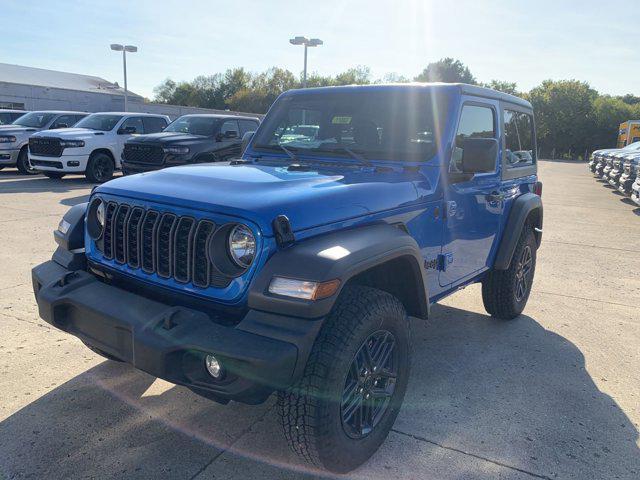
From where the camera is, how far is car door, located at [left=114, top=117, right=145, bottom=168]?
42.9 feet

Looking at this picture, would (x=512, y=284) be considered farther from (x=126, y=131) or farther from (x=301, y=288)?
(x=126, y=131)

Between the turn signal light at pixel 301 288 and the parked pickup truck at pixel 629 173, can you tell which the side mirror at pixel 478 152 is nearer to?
the turn signal light at pixel 301 288

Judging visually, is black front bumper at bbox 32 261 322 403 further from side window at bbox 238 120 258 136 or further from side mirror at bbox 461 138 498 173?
side window at bbox 238 120 258 136

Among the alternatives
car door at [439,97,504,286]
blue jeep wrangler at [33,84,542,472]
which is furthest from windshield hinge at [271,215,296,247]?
car door at [439,97,504,286]

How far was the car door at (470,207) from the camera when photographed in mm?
3402

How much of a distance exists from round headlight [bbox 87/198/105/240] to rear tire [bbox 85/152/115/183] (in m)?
10.7

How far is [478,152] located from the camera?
124 inches

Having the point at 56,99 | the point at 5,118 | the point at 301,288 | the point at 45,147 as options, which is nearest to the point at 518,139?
the point at 301,288

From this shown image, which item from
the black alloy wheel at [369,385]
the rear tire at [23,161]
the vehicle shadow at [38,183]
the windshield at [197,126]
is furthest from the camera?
the rear tire at [23,161]

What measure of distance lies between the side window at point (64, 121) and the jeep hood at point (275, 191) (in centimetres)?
1391

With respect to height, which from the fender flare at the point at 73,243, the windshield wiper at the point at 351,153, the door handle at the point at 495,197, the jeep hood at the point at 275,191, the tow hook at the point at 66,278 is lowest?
the tow hook at the point at 66,278

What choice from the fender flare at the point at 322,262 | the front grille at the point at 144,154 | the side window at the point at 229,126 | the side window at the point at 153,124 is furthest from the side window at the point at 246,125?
the fender flare at the point at 322,262

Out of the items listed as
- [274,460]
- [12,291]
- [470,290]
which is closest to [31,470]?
[274,460]

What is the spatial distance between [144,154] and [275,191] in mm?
9106
